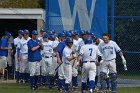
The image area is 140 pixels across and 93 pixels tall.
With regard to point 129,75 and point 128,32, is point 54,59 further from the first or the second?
point 128,32

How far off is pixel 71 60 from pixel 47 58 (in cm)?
244

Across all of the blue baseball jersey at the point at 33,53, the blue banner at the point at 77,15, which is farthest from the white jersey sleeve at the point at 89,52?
the blue banner at the point at 77,15

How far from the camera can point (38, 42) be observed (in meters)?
23.0

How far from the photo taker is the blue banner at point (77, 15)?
25531 millimetres

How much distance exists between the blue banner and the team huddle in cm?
195

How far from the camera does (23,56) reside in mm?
25859

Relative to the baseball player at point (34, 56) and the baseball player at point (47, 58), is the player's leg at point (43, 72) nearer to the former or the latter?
Answer: the baseball player at point (47, 58)

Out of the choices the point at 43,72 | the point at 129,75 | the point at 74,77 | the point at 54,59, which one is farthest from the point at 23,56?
the point at 129,75

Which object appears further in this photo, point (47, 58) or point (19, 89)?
point (47, 58)

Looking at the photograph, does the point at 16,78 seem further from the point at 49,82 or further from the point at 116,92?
the point at 116,92

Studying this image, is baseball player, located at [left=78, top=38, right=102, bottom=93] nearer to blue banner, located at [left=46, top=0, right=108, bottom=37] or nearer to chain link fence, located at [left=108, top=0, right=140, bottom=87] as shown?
blue banner, located at [left=46, top=0, right=108, bottom=37]

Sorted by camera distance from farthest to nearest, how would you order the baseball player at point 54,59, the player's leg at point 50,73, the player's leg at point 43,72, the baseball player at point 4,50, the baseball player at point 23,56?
the baseball player at point 4,50, the baseball player at point 23,56, the player's leg at point 43,72, the player's leg at point 50,73, the baseball player at point 54,59

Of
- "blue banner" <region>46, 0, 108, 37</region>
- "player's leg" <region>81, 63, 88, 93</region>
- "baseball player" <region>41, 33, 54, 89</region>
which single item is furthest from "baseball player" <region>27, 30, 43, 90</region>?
"blue banner" <region>46, 0, 108, 37</region>

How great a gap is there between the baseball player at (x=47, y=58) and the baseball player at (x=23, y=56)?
1984 mm
